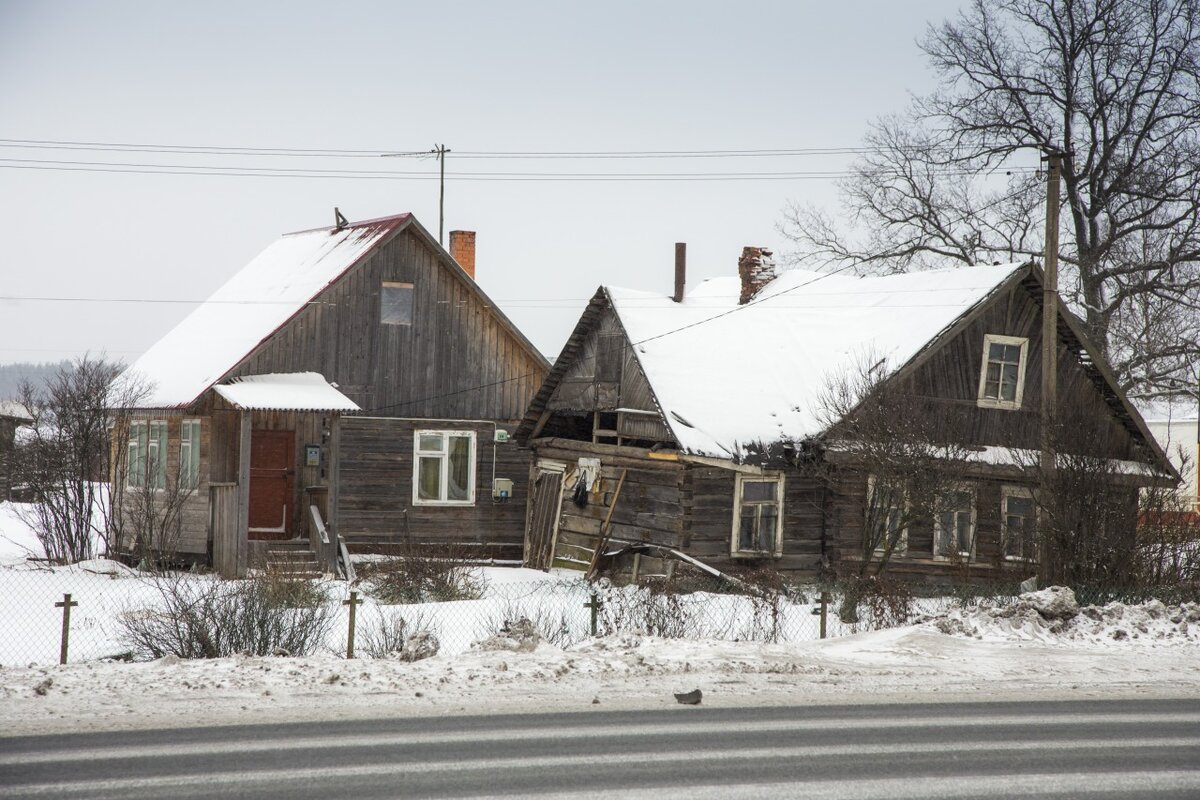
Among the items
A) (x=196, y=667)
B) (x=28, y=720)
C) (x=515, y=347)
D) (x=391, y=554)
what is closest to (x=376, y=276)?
(x=515, y=347)

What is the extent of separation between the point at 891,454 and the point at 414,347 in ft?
35.6

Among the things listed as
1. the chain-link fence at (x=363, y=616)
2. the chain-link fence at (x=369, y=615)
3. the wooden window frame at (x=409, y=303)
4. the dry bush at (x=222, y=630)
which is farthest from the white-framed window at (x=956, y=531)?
the dry bush at (x=222, y=630)

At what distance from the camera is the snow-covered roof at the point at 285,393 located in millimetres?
23391

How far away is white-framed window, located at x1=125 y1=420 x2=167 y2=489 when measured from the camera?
26.6 m

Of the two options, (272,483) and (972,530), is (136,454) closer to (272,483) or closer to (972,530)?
(272,483)

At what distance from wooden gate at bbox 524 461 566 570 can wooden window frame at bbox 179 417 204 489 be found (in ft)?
22.3

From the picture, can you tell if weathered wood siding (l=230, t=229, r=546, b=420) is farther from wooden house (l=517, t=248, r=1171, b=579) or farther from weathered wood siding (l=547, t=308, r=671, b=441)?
weathered wood siding (l=547, t=308, r=671, b=441)

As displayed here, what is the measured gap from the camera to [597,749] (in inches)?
401

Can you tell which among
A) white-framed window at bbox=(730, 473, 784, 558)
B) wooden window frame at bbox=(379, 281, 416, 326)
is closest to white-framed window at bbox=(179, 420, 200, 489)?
wooden window frame at bbox=(379, 281, 416, 326)

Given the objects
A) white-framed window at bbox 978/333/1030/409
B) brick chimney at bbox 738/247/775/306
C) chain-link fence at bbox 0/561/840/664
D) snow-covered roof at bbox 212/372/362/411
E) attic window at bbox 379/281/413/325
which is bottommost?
chain-link fence at bbox 0/561/840/664

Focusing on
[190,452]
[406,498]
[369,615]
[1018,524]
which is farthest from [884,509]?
[190,452]

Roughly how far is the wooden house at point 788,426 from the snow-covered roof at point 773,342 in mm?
49

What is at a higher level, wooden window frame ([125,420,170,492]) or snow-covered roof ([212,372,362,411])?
snow-covered roof ([212,372,362,411])

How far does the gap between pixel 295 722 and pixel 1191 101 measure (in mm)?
30583
